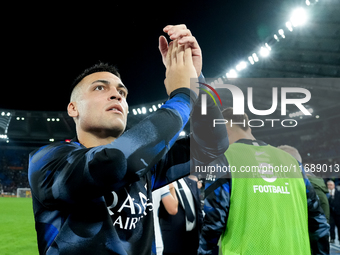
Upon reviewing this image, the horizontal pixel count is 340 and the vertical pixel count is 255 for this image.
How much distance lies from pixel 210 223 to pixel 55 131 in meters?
38.7

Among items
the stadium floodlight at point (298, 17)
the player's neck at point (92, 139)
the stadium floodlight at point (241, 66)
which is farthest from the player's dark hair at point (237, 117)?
the stadium floodlight at point (241, 66)

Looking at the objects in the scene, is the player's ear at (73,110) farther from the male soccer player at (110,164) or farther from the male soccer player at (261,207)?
the male soccer player at (261,207)

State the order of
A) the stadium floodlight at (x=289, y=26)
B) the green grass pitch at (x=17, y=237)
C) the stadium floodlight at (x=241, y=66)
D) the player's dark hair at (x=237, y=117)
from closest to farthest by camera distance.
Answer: the player's dark hair at (x=237, y=117) < the green grass pitch at (x=17, y=237) < the stadium floodlight at (x=289, y=26) < the stadium floodlight at (x=241, y=66)

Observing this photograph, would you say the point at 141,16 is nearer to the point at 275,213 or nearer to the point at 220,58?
the point at 220,58

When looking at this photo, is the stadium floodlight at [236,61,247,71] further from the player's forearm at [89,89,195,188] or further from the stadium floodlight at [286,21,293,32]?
the player's forearm at [89,89,195,188]

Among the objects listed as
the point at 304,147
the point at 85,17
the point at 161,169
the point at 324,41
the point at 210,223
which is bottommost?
the point at 210,223

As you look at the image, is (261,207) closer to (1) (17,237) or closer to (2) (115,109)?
(2) (115,109)

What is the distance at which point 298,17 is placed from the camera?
14039 mm

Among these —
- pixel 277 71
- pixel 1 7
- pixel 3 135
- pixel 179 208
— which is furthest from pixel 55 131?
pixel 179 208

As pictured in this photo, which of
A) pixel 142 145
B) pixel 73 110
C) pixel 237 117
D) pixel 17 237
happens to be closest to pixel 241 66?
pixel 17 237

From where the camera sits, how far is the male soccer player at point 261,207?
86.1 inches

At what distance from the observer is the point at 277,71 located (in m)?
19.2

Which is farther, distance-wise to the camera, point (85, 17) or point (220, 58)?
point (220, 58)

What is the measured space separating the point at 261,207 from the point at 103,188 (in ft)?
5.40
